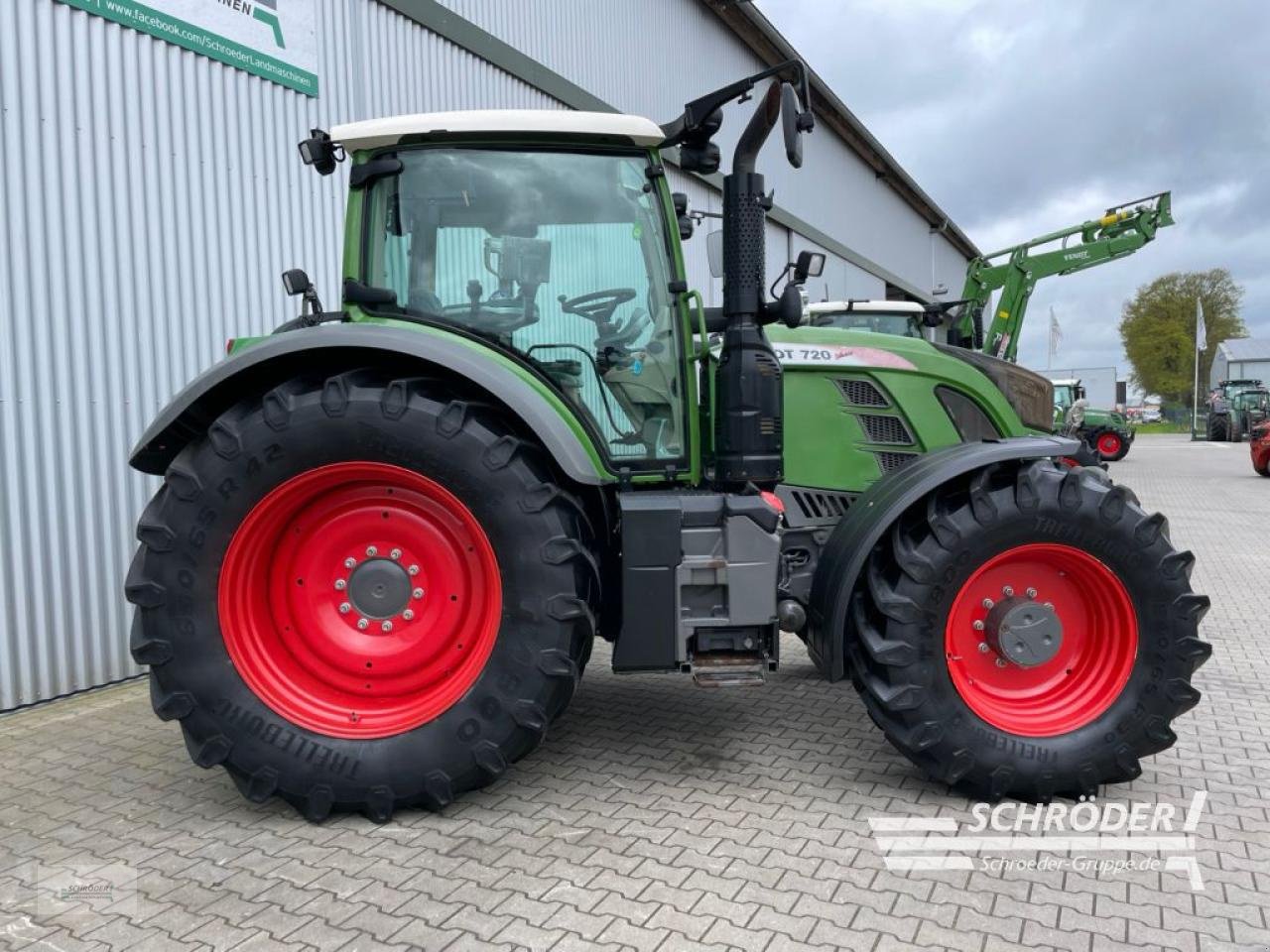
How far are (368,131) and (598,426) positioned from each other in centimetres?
136

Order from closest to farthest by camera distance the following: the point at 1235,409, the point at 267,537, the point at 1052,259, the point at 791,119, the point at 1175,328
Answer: the point at 791,119 < the point at 267,537 < the point at 1052,259 < the point at 1235,409 < the point at 1175,328

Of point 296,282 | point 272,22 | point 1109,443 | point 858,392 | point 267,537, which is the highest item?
point 272,22

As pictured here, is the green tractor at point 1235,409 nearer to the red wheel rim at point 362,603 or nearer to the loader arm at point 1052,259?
the loader arm at point 1052,259

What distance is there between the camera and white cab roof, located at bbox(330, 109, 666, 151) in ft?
10.8

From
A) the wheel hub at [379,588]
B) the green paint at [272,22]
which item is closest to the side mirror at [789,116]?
the wheel hub at [379,588]

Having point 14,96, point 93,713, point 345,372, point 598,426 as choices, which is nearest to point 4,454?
point 93,713

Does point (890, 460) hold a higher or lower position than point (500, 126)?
lower

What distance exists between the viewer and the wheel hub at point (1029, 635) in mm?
→ 3291

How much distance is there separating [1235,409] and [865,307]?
88.1 ft

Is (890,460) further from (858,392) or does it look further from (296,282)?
(296,282)

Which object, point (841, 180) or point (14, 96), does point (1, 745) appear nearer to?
point (14, 96)

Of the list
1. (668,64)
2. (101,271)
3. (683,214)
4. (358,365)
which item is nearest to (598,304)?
(683,214)

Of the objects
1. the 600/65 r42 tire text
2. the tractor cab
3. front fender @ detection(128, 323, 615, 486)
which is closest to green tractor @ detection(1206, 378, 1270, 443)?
the tractor cab

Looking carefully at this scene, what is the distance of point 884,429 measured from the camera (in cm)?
399
